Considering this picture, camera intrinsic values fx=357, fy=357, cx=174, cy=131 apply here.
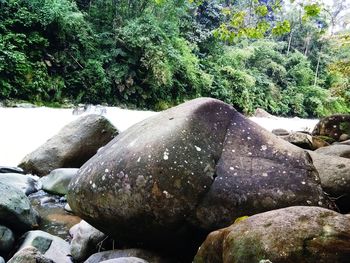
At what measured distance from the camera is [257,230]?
1.97 meters

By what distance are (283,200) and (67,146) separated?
4541mm

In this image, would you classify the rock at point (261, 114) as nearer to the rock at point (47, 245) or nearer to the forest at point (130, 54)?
the forest at point (130, 54)

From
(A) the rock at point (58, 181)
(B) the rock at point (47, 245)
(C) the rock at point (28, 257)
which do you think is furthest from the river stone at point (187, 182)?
(A) the rock at point (58, 181)

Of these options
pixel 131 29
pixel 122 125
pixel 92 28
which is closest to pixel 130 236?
pixel 122 125

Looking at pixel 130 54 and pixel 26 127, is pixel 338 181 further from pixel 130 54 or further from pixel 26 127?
pixel 130 54

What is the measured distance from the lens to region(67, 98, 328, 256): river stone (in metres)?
2.90

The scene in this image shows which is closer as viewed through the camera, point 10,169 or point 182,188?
point 182,188

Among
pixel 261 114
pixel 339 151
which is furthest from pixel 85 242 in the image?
pixel 261 114

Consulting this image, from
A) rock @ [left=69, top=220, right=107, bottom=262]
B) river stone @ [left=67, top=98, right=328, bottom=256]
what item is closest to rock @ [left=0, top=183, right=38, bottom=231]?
rock @ [left=69, top=220, right=107, bottom=262]

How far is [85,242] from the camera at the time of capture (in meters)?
3.53

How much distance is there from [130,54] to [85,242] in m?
13.8

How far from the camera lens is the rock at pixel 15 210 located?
3.68 meters

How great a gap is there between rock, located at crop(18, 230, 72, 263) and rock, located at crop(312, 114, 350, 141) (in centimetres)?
726

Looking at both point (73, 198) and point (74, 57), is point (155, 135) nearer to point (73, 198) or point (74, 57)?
point (73, 198)
